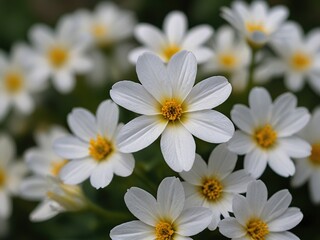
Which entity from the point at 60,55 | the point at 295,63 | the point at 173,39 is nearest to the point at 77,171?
the point at 173,39

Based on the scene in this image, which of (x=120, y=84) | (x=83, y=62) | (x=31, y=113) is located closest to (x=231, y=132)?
(x=120, y=84)

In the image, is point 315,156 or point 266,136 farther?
point 315,156

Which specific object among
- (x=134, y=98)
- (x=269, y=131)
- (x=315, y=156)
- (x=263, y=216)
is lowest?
(x=263, y=216)

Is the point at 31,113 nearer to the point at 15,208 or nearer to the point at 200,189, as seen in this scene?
the point at 15,208

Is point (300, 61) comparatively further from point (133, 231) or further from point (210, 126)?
point (133, 231)

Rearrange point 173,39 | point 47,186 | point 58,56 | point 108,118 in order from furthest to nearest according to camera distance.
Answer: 1. point 58,56
2. point 173,39
3. point 47,186
4. point 108,118

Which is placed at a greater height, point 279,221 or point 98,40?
point 98,40
